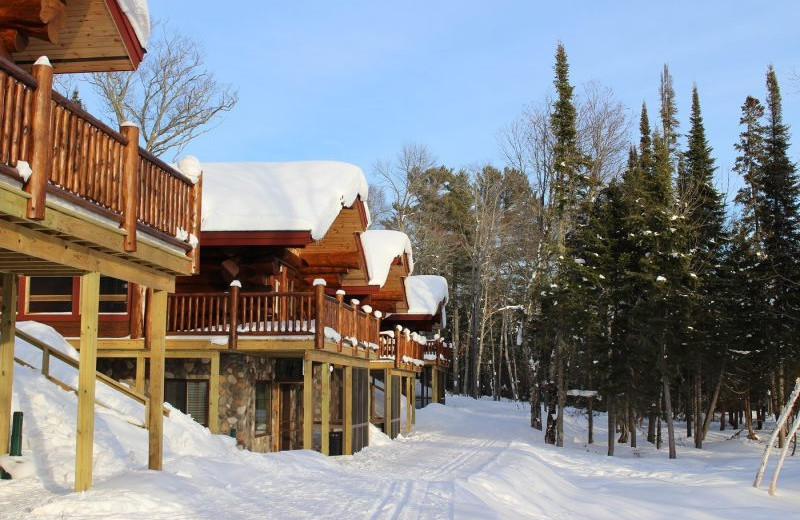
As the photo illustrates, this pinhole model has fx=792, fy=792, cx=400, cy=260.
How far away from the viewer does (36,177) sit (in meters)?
6.67

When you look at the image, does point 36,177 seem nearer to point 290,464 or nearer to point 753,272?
point 290,464

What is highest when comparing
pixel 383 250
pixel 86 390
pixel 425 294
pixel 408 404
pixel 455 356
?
pixel 383 250

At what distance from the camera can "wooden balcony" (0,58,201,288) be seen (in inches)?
258

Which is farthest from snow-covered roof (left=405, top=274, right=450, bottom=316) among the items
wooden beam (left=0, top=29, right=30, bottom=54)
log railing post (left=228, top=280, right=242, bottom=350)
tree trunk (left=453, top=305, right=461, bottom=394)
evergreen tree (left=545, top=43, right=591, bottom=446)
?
wooden beam (left=0, top=29, right=30, bottom=54)

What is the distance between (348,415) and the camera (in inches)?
797

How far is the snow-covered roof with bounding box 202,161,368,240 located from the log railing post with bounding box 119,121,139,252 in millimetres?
9249

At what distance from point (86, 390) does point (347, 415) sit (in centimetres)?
1257

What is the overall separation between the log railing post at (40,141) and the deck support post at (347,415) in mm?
14097

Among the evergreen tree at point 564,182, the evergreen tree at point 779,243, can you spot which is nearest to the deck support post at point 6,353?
the evergreen tree at point 564,182

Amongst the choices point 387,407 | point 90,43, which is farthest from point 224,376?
point 387,407

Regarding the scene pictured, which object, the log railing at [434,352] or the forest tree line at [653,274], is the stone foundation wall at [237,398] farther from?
the log railing at [434,352]

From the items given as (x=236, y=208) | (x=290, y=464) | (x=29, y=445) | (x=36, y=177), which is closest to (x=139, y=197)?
(x=36, y=177)

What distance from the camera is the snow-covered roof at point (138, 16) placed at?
1057 centimetres

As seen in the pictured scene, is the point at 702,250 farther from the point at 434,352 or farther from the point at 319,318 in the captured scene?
the point at 319,318
